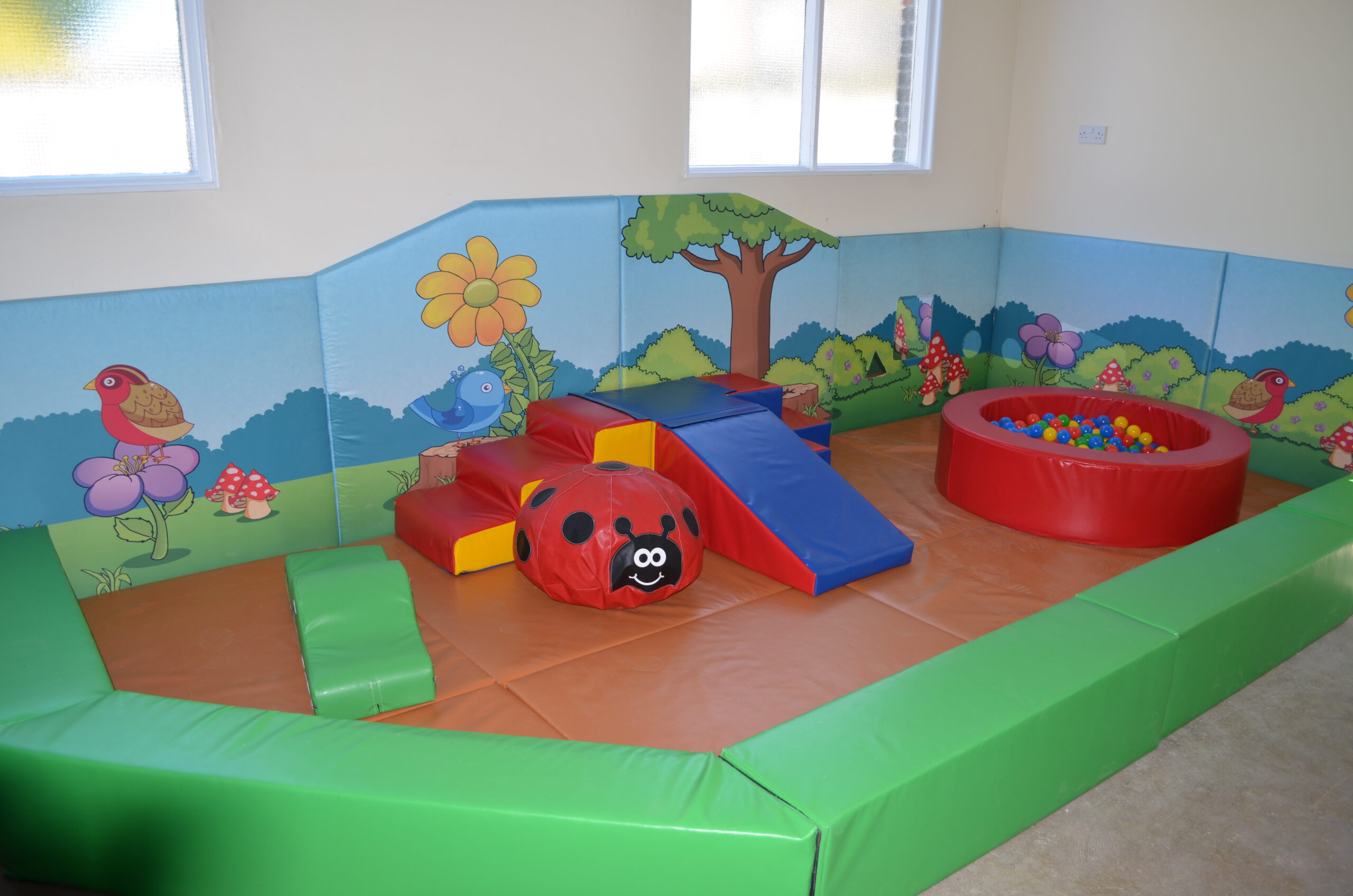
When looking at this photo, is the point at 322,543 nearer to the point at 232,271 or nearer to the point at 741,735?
the point at 232,271

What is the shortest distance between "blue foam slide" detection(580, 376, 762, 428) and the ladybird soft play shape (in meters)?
0.75

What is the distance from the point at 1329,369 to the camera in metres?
5.72

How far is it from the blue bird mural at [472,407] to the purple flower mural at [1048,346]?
397 cm

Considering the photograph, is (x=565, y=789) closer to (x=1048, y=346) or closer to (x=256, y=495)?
(x=256, y=495)

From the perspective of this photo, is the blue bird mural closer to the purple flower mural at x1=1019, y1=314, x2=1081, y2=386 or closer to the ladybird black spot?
the ladybird black spot

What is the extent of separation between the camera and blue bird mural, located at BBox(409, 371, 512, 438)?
16.5 ft

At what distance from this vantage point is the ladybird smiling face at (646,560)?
13.4 ft

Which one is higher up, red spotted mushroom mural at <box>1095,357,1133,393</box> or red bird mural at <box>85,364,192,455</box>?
red bird mural at <box>85,364,192,455</box>

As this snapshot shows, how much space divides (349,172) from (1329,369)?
213 inches

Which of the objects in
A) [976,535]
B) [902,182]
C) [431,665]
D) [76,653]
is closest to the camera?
[76,653]

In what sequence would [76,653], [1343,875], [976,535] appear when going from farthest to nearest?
[976,535], [76,653], [1343,875]

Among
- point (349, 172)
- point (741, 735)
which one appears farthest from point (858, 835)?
point (349, 172)

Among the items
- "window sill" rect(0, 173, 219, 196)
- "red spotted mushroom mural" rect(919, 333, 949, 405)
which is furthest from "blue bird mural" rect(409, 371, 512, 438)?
"red spotted mushroom mural" rect(919, 333, 949, 405)

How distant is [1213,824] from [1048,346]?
4.55 metres
